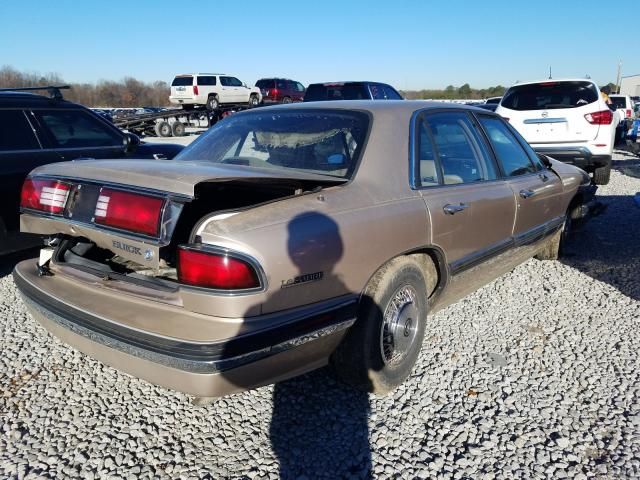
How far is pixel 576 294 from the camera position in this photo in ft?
13.6

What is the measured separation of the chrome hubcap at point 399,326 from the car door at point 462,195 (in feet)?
1.19

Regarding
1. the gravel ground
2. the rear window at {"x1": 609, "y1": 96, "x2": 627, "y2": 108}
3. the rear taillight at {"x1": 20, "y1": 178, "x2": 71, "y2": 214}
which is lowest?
the gravel ground

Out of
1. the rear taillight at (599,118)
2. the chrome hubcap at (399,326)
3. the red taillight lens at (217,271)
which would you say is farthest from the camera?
the rear taillight at (599,118)

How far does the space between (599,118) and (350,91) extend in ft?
20.0

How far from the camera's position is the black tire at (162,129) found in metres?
19.2

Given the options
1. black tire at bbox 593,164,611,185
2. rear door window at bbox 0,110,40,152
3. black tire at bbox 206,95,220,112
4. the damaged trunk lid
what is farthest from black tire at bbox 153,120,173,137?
the damaged trunk lid

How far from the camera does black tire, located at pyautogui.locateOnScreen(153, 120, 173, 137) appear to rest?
19.2 meters

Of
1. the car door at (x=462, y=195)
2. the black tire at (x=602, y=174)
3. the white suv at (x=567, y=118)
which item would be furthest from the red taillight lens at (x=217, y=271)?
the black tire at (x=602, y=174)

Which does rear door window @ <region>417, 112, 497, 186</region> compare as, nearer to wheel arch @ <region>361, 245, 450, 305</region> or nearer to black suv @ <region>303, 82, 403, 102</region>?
wheel arch @ <region>361, 245, 450, 305</region>

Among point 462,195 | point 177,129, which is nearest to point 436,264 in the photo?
point 462,195

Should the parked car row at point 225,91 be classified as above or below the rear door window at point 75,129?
above

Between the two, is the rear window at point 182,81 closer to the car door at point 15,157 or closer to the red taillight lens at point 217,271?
the car door at point 15,157

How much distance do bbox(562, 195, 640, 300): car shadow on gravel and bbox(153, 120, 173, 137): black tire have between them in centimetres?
1644

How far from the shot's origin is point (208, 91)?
23.7 meters
